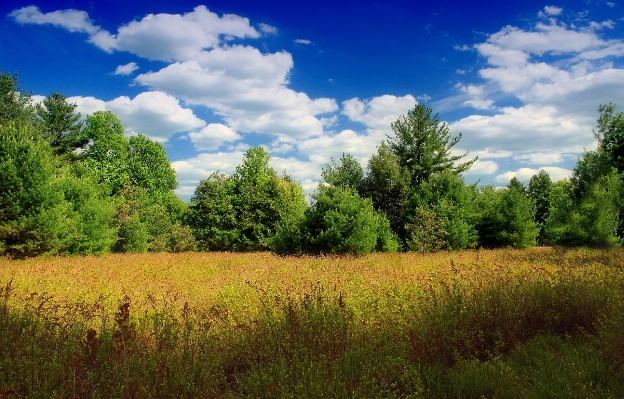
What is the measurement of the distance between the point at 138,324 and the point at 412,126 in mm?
33130

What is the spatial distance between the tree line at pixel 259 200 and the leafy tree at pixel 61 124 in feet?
0.34

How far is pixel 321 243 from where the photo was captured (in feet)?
79.6

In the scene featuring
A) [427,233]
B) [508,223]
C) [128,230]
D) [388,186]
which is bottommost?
[427,233]

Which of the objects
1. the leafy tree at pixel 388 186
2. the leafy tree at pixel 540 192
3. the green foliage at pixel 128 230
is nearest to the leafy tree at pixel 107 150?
the green foliage at pixel 128 230

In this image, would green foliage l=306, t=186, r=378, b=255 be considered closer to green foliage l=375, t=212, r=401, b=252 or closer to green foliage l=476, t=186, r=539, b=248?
green foliage l=375, t=212, r=401, b=252

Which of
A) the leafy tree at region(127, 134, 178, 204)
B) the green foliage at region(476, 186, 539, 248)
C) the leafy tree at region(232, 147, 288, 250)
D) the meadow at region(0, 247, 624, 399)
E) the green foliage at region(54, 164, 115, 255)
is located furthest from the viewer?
the leafy tree at region(127, 134, 178, 204)

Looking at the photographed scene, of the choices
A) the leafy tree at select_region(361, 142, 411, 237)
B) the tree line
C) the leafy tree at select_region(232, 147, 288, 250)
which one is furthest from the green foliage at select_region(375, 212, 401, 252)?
the leafy tree at select_region(232, 147, 288, 250)

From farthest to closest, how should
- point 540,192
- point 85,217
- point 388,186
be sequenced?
point 540,192 < point 388,186 < point 85,217

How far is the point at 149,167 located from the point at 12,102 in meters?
12.0

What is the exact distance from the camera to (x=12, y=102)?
1286 inches

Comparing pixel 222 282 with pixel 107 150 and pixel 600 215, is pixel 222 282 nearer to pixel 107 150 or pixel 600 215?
pixel 600 215

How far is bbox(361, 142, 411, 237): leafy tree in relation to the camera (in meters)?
33.5

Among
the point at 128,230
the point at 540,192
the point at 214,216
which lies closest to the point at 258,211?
the point at 214,216

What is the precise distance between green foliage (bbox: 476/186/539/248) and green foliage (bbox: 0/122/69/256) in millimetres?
28896
